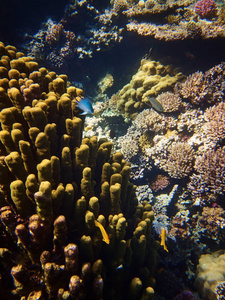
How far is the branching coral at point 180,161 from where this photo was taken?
15.0 feet

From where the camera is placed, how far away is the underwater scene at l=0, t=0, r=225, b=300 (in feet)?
4.98

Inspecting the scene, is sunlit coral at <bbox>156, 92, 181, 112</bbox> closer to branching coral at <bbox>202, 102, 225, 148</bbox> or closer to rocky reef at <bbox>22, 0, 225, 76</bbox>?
branching coral at <bbox>202, 102, 225, 148</bbox>

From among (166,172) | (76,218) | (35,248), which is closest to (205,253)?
(166,172)

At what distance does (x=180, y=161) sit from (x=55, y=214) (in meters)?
3.72

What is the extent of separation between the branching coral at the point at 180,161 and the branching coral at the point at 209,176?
0.63 ft

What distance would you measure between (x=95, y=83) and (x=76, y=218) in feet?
25.7

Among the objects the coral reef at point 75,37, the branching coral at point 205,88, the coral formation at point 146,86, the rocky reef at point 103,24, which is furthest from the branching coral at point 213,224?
the coral reef at point 75,37

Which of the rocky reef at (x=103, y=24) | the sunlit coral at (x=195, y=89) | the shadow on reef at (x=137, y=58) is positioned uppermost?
the rocky reef at (x=103, y=24)

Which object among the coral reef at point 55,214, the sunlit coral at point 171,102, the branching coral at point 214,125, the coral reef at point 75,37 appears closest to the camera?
the coral reef at point 55,214

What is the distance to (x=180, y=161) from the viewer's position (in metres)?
4.59

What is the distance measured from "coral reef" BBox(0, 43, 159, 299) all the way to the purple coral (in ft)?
24.3

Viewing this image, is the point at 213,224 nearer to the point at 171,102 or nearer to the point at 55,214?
the point at 171,102

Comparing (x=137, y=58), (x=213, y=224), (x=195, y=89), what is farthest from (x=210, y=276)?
(x=137, y=58)

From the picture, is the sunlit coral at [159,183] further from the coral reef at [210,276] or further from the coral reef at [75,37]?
the coral reef at [75,37]
